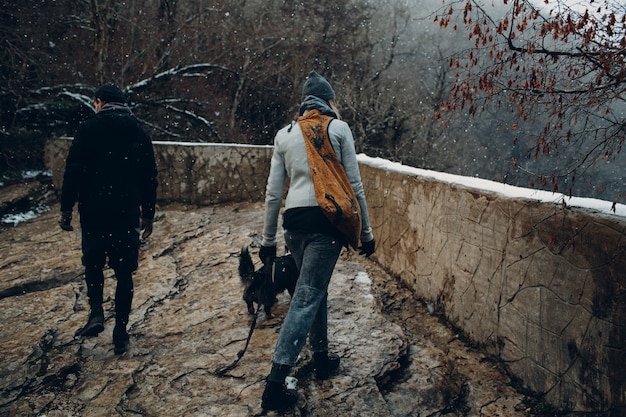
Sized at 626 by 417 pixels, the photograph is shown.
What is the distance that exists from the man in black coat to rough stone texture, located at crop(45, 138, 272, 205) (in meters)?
4.31

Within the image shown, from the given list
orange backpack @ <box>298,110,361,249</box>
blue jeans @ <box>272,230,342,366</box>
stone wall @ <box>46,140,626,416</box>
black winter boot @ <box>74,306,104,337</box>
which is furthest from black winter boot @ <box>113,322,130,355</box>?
stone wall @ <box>46,140,626,416</box>

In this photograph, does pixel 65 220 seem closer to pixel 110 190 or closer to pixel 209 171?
pixel 110 190

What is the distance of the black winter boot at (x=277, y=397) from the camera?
2324 millimetres

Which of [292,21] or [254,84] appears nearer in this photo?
[254,84]

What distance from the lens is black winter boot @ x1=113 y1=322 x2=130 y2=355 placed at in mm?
3090

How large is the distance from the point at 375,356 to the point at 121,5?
581 inches

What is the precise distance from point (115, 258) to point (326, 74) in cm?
1812

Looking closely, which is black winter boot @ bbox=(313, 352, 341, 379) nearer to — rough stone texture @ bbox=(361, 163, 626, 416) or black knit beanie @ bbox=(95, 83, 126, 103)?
rough stone texture @ bbox=(361, 163, 626, 416)

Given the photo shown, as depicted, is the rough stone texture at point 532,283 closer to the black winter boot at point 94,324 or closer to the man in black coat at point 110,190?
the man in black coat at point 110,190

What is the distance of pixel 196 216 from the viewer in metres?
6.86

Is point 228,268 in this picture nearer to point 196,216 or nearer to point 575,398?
point 196,216

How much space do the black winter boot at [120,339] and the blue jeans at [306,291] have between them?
4.43 ft

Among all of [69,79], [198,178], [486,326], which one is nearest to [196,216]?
[198,178]

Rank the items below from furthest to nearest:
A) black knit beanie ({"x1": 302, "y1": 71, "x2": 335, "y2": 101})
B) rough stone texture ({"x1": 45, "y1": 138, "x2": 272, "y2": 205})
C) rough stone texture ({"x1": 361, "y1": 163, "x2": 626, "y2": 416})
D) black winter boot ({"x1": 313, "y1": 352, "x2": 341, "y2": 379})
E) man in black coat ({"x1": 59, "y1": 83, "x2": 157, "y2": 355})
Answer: rough stone texture ({"x1": 45, "y1": 138, "x2": 272, "y2": 205}) → man in black coat ({"x1": 59, "y1": 83, "x2": 157, "y2": 355}) → black winter boot ({"x1": 313, "y1": 352, "x2": 341, "y2": 379}) → black knit beanie ({"x1": 302, "y1": 71, "x2": 335, "y2": 101}) → rough stone texture ({"x1": 361, "y1": 163, "x2": 626, "y2": 416})
